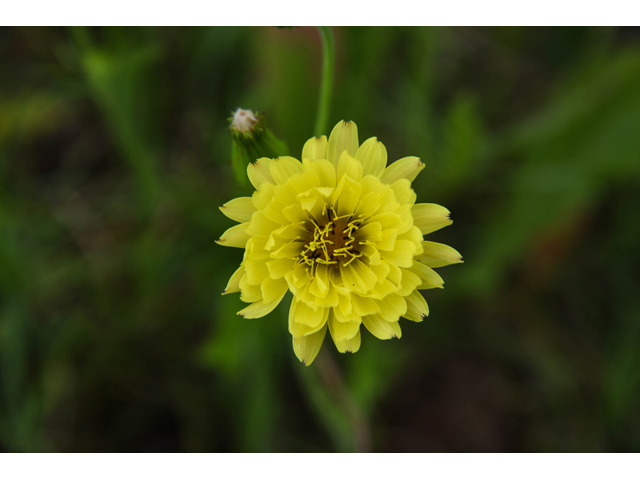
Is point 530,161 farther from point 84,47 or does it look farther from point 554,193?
point 84,47

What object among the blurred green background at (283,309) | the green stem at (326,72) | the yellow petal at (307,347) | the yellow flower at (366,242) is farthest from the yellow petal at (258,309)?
the blurred green background at (283,309)

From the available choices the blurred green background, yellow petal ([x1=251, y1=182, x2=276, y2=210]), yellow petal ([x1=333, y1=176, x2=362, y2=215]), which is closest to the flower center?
yellow petal ([x1=333, y1=176, x2=362, y2=215])

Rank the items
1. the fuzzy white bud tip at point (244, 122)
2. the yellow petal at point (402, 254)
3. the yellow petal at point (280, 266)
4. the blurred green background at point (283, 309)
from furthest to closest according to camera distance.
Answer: the blurred green background at point (283, 309)
the fuzzy white bud tip at point (244, 122)
the yellow petal at point (280, 266)
the yellow petal at point (402, 254)

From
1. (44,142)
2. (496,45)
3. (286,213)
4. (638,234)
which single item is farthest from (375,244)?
(44,142)

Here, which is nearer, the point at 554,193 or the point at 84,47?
the point at 84,47

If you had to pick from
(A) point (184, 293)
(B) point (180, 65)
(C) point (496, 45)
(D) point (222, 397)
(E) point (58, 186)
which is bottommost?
(D) point (222, 397)

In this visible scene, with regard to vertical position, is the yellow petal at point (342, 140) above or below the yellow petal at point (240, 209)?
above

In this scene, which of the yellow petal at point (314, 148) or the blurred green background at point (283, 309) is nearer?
the yellow petal at point (314, 148)

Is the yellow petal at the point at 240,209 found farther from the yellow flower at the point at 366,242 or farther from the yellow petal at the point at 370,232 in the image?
the yellow petal at the point at 370,232

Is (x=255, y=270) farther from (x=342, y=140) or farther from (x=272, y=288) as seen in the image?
(x=342, y=140)
